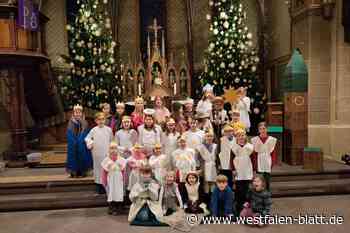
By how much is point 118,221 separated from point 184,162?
4.62ft

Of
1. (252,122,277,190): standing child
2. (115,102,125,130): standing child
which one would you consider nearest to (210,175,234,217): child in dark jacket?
(252,122,277,190): standing child

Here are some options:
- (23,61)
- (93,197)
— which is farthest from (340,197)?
(23,61)

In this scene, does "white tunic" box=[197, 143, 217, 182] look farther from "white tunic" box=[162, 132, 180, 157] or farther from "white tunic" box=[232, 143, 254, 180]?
"white tunic" box=[162, 132, 180, 157]

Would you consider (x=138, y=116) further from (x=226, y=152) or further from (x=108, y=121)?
(x=226, y=152)

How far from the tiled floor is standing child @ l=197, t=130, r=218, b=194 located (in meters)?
0.85

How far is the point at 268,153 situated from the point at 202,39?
796 centimetres

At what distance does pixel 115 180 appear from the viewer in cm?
573

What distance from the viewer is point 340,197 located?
655 centimetres

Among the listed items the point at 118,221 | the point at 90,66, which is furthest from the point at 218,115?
the point at 90,66

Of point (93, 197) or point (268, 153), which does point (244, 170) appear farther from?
point (93, 197)

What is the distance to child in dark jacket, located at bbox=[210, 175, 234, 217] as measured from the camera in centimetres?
532

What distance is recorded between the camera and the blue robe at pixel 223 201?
5.34 m

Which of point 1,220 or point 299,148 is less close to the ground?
point 299,148

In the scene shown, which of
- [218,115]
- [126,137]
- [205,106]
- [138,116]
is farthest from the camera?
Answer: [205,106]
